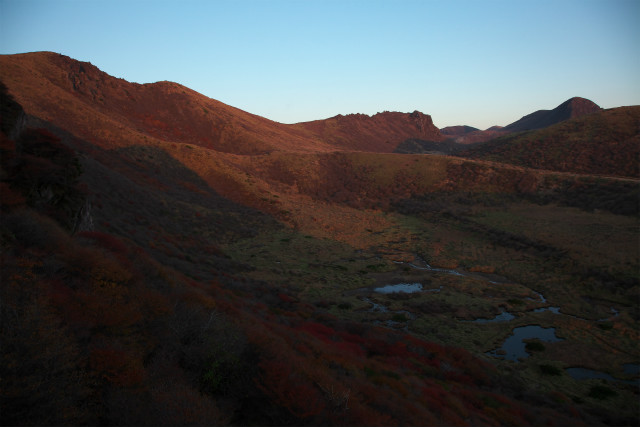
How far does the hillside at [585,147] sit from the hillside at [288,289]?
55.6ft

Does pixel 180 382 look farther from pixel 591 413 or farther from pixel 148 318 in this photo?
pixel 591 413

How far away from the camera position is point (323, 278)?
31.5 metres

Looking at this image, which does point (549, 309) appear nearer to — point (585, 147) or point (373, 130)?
point (585, 147)

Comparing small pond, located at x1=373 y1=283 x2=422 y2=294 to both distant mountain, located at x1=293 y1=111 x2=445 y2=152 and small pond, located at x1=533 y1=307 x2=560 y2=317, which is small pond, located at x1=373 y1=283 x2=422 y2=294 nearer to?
small pond, located at x1=533 y1=307 x2=560 y2=317

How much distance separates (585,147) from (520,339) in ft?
232

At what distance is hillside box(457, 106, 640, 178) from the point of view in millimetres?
66188

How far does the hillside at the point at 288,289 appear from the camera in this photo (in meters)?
7.81

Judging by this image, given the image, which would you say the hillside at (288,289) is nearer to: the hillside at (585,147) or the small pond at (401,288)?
the small pond at (401,288)

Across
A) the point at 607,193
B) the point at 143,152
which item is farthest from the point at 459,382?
the point at 143,152

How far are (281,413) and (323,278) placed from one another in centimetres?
2322

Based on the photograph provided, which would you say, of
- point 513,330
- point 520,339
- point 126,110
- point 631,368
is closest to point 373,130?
point 126,110

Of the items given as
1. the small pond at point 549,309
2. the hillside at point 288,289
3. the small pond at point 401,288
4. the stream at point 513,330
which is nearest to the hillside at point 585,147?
the hillside at point 288,289

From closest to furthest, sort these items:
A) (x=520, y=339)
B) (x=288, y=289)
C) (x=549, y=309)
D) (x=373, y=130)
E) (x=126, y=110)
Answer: (x=520, y=339)
(x=549, y=309)
(x=288, y=289)
(x=126, y=110)
(x=373, y=130)

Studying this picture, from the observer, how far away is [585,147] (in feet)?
240
